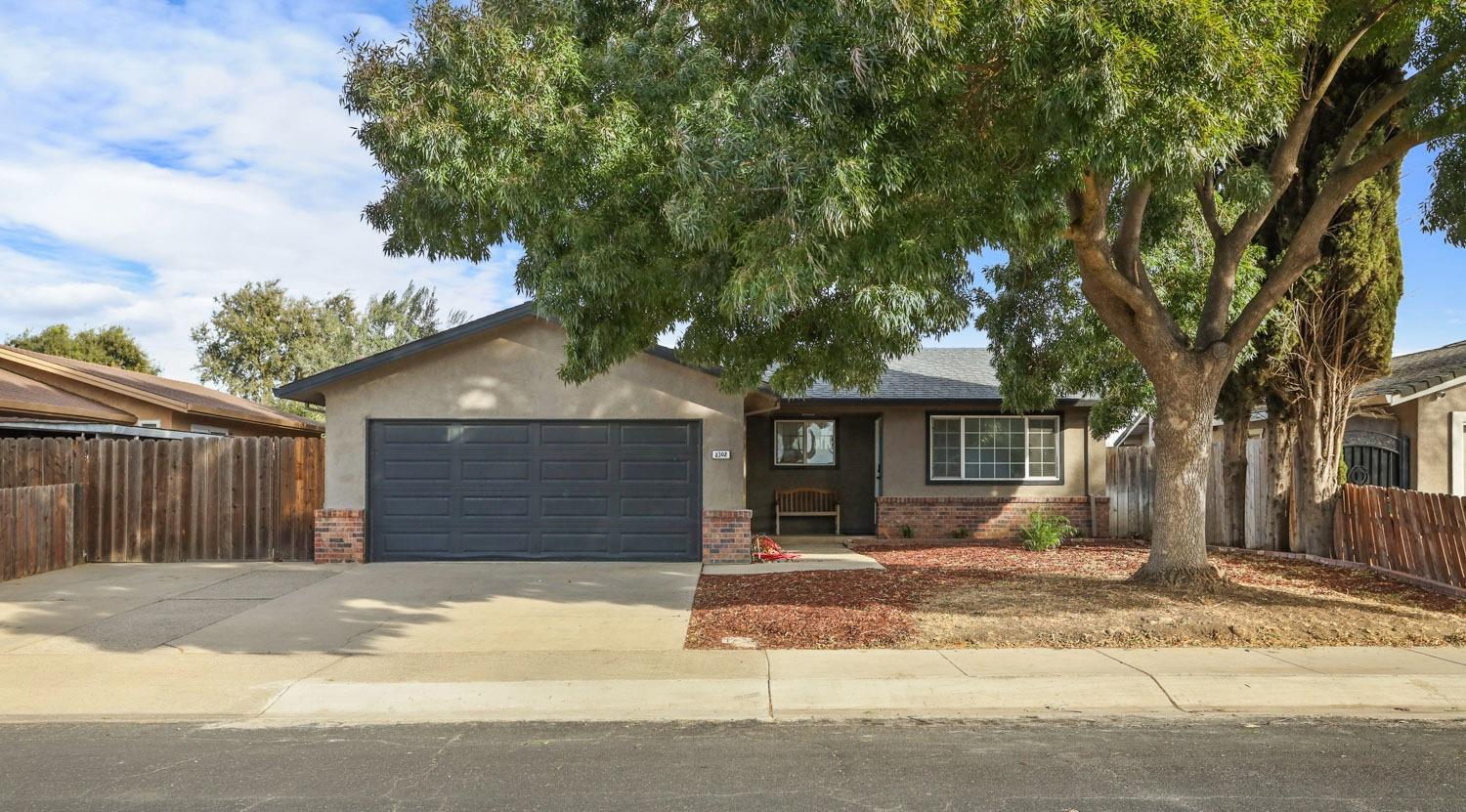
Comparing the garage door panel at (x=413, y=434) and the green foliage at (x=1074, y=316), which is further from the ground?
the green foliage at (x=1074, y=316)

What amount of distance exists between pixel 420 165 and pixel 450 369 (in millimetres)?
4884

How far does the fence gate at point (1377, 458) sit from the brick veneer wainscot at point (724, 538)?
375 inches

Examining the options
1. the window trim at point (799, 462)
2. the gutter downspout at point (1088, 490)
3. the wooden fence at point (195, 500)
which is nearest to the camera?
the wooden fence at point (195, 500)

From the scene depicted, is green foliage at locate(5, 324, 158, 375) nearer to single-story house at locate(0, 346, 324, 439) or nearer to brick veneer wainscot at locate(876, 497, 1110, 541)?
single-story house at locate(0, 346, 324, 439)

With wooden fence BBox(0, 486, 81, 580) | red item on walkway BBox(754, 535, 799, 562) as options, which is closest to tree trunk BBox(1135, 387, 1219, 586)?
red item on walkway BBox(754, 535, 799, 562)

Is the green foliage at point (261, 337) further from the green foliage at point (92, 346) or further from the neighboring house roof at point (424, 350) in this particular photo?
the neighboring house roof at point (424, 350)

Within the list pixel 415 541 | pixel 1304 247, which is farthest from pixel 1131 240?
pixel 415 541

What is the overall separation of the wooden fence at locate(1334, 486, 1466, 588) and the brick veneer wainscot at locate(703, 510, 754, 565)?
805 centimetres

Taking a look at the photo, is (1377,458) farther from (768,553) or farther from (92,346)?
(92,346)

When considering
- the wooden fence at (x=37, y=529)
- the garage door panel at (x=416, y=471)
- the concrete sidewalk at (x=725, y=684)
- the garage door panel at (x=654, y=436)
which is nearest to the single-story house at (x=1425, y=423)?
the concrete sidewalk at (x=725, y=684)

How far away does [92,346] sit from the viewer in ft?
126

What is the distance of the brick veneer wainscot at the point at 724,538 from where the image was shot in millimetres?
13758

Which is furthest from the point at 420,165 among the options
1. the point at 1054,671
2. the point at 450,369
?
the point at 1054,671

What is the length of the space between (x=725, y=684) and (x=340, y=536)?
839cm
